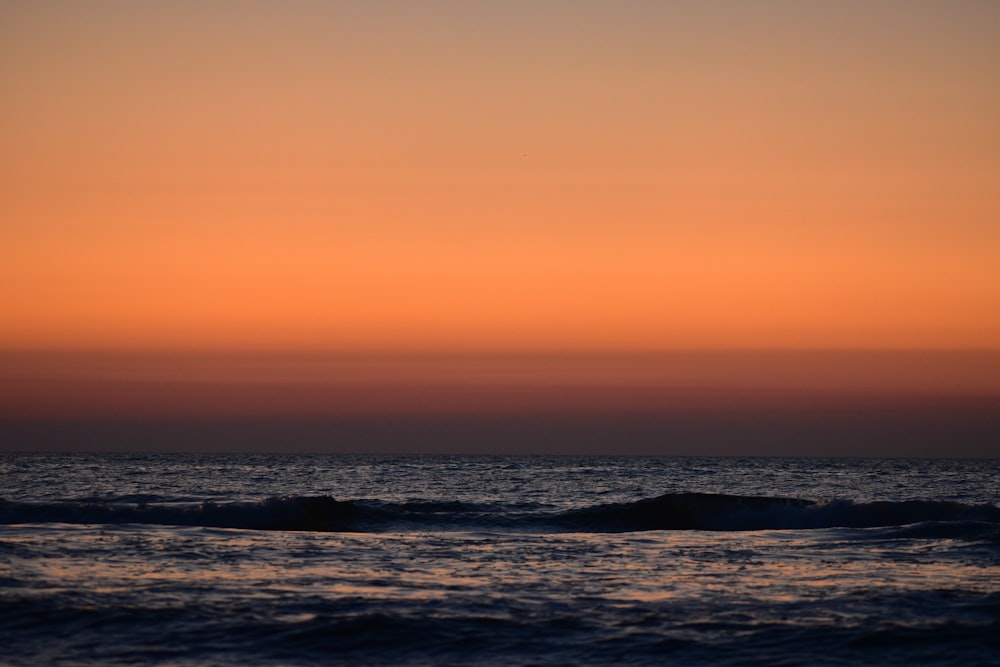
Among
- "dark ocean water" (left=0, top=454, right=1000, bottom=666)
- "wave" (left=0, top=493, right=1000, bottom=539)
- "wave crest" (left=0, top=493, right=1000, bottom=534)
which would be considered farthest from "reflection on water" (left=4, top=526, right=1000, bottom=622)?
"wave crest" (left=0, top=493, right=1000, bottom=534)

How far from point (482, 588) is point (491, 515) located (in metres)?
17.1

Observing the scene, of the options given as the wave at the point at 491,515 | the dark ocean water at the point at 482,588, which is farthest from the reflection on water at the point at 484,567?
the wave at the point at 491,515

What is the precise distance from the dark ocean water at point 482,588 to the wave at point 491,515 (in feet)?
0.48

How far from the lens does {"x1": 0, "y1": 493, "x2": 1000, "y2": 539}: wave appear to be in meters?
33.4

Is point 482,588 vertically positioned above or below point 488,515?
above

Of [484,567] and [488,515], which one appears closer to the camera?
[484,567]

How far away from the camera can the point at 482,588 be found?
60.7ft

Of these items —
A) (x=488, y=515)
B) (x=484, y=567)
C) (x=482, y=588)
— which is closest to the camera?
(x=482, y=588)

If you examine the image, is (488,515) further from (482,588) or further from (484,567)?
(482,588)

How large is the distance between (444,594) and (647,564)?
19.5 feet

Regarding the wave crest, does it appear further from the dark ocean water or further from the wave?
the dark ocean water

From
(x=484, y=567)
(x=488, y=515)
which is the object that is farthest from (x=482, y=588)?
(x=488, y=515)

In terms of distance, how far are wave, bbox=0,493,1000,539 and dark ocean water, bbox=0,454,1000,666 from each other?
0.48 ft

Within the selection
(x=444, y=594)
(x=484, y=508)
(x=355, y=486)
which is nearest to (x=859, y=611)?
(x=444, y=594)
